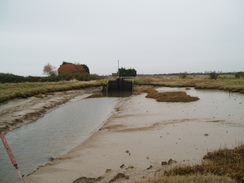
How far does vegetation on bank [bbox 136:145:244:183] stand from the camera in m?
4.43

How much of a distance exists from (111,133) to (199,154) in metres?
4.70

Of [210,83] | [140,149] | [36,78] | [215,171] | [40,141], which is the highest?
[36,78]

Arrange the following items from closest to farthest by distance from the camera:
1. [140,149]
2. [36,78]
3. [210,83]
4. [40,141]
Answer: [140,149] < [40,141] < [210,83] < [36,78]

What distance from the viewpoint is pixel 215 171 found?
493 cm

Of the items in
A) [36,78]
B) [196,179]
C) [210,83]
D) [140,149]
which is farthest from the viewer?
[36,78]

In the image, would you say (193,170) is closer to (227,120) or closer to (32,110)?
(227,120)

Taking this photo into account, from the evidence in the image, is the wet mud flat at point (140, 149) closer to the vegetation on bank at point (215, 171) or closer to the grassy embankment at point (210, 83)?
the vegetation on bank at point (215, 171)

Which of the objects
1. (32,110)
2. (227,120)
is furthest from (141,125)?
(32,110)

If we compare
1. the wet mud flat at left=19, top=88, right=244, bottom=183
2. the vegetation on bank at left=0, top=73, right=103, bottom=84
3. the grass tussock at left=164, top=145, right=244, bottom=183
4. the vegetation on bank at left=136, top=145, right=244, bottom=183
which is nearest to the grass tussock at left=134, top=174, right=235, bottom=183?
the vegetation on bank at left=136, top=145, right=244, bottom=183

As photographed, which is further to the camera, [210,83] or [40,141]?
[210,83]

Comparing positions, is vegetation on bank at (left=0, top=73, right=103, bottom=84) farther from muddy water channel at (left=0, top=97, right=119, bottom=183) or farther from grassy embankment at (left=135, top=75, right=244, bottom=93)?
muddy water channel at (left=0, top=97, right=119, bottom=183)

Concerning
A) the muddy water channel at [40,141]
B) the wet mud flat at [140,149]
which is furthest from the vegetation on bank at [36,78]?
the wet mud flat at [140,149]

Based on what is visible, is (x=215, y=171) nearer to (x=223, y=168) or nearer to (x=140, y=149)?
(x=223, y=168)

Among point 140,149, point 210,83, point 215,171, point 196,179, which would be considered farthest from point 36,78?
point 196,179
